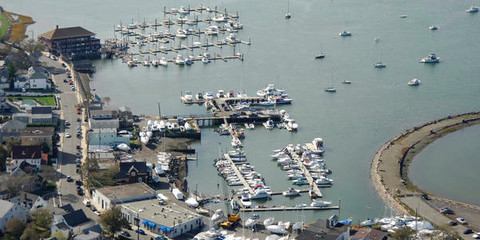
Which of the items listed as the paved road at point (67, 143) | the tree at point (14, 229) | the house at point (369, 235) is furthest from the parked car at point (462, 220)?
the tree at point (14, 229)

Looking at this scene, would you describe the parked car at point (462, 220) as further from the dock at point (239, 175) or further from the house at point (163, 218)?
the house at point (163, 218)

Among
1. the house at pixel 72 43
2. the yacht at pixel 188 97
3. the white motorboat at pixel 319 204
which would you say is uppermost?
the house at pixel 72 43

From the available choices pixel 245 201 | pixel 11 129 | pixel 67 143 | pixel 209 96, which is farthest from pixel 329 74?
pixel 11 129

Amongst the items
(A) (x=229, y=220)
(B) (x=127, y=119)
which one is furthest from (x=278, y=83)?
(A) (x=229, y=220)

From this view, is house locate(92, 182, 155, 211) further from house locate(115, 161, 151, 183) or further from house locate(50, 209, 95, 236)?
house locate(50, 209, 95, 236)

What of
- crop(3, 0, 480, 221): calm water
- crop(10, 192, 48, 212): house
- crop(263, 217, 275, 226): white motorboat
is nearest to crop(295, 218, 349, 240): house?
crop(263, 217, 275, 226): white motorboat

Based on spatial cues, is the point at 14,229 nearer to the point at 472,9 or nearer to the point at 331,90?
the point at 331,90
